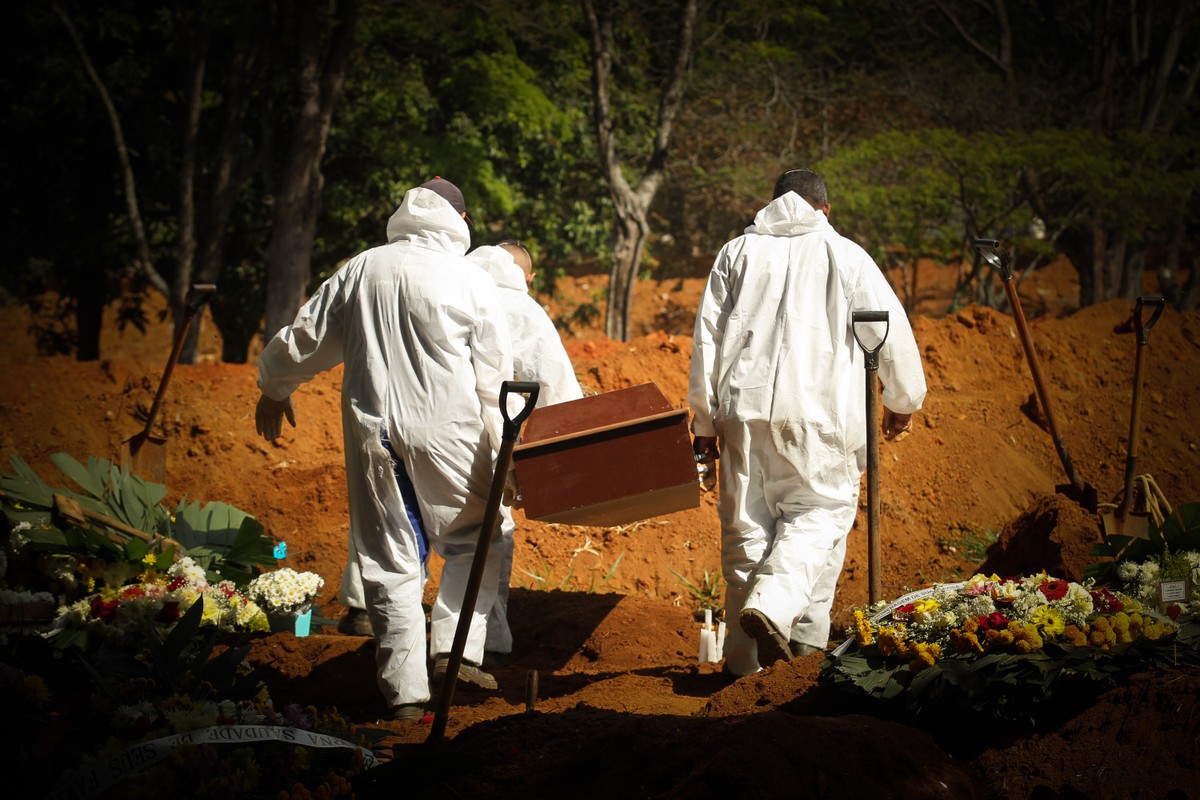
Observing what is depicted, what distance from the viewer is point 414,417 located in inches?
189

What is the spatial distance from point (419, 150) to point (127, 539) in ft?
Result: 30.1

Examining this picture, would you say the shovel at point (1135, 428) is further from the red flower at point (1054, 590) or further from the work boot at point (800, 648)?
the work boot at point (800, 648)

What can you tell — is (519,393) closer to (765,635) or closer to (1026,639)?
(765,635)

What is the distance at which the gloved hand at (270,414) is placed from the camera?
17.8 feet

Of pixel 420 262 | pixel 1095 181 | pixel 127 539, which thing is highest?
pixel 1095 181

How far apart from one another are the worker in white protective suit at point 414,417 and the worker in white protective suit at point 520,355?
1.81 feet

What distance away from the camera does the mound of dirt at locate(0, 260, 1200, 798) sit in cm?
338

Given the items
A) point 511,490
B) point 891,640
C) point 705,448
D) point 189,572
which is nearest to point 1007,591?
point 891,640

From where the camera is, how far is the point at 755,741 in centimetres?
330

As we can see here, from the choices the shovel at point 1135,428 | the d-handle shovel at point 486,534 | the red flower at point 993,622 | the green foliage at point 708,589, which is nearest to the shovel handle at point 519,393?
the d-handle shovel at point 486,534

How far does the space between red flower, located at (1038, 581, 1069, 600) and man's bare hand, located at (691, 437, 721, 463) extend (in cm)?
174

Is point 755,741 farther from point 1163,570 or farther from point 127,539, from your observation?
point 127,539

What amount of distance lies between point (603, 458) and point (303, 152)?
841 cm

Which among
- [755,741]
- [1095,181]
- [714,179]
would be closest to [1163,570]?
[755,741]
